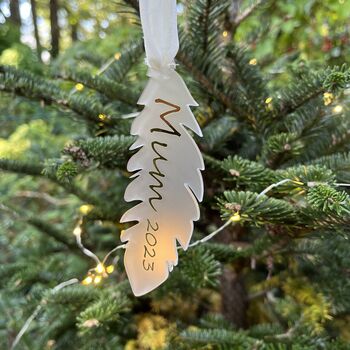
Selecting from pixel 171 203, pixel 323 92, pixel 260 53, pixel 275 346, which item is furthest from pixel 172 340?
pixel 260 53

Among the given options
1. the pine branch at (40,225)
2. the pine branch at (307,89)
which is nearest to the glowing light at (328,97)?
the pine branch at (307,89)

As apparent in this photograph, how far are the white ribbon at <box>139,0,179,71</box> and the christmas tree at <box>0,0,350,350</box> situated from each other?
70mm

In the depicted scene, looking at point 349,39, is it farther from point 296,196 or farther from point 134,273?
point 134,273

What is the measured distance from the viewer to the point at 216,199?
443mm

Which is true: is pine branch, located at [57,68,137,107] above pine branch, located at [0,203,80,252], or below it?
above

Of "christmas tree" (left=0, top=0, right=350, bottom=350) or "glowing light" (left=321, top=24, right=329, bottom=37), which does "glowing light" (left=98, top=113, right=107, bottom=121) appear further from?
"glowing light" (left=321, top=24, right=329, bottom=37)

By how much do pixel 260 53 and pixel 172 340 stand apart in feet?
1.88

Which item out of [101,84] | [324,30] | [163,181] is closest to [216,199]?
[163,181]

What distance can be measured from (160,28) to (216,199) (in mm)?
183

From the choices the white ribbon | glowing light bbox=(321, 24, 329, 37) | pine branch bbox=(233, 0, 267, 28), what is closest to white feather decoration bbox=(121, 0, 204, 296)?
the white ribbon

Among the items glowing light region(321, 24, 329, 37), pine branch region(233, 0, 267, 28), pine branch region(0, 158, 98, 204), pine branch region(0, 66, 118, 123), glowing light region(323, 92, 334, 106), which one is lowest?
pine branch region(0, 158, 98, 204)

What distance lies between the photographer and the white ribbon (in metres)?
0.36

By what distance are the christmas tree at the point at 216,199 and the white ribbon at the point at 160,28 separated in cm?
7

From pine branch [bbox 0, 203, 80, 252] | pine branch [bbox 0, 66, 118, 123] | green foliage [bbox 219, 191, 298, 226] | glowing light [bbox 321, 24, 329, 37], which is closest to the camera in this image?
green foliage [bbox 219, 191, 298, 226]
